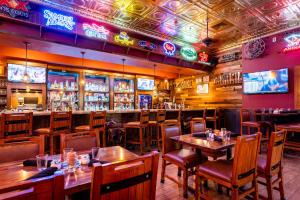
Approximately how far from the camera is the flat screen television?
19.1 ft

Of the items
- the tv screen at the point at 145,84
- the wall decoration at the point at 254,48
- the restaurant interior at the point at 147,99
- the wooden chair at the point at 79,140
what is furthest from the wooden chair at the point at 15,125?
the wall decoration at the point at 254,48

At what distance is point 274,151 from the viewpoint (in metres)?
2.36

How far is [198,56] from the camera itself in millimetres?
7773

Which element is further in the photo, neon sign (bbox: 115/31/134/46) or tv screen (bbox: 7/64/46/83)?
tv screen (bbox: 7/64/46/83)

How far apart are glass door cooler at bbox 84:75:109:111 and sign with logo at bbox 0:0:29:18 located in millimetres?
3524

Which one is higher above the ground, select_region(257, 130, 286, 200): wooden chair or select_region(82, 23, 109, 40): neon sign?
select_region(82, 23, 109, 40): neon sign

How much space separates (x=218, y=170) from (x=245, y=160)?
0.33 m

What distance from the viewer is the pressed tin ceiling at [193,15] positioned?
14.9 feet

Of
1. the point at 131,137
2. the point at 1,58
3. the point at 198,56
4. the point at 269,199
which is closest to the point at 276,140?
the point at 269,199

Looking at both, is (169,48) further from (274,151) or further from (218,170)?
(218,170)

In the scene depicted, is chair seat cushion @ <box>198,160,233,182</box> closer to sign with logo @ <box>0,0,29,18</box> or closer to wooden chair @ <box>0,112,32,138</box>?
wooden chair @ <box>0,112,32,138</box>

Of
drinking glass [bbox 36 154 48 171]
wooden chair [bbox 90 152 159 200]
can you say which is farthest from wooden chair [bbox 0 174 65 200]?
drinking glass [bbox 36 154 48 171]

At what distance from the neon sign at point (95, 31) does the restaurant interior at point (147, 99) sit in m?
0.04

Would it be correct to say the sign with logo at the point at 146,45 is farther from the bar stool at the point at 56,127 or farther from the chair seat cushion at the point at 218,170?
the chair seat cushion at the point at 218,170
